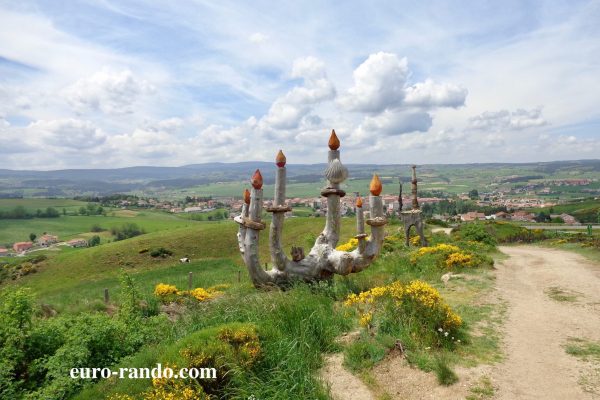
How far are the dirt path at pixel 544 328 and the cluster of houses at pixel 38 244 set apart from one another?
7764 centimetres

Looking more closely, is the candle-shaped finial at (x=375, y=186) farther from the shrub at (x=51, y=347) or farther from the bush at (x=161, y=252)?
the bush at (x=161, y=252)

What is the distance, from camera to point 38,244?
77.2 meters

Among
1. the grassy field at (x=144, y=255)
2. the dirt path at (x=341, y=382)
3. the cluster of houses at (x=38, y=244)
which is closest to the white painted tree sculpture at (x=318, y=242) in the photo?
the dirt path at (x=341, y=382)

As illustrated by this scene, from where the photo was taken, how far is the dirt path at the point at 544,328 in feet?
20.5

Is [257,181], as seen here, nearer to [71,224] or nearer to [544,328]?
[544,328]

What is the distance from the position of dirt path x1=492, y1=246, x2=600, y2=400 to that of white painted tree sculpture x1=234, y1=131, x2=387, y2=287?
4465mm

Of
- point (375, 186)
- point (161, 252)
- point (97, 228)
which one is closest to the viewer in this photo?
point (375, 186)

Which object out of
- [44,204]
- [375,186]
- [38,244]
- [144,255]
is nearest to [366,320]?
[375,186]

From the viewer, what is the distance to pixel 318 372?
6996mm

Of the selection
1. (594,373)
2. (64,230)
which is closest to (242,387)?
(594,373)

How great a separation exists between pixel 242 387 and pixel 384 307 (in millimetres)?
4312

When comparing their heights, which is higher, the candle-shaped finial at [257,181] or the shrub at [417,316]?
the candle-shaped finial at [257,181]

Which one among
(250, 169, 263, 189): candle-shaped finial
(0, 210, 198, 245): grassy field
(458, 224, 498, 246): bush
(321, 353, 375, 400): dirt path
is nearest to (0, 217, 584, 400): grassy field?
(321, 353, 375, 400): dirt path

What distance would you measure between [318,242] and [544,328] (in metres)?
6.82
